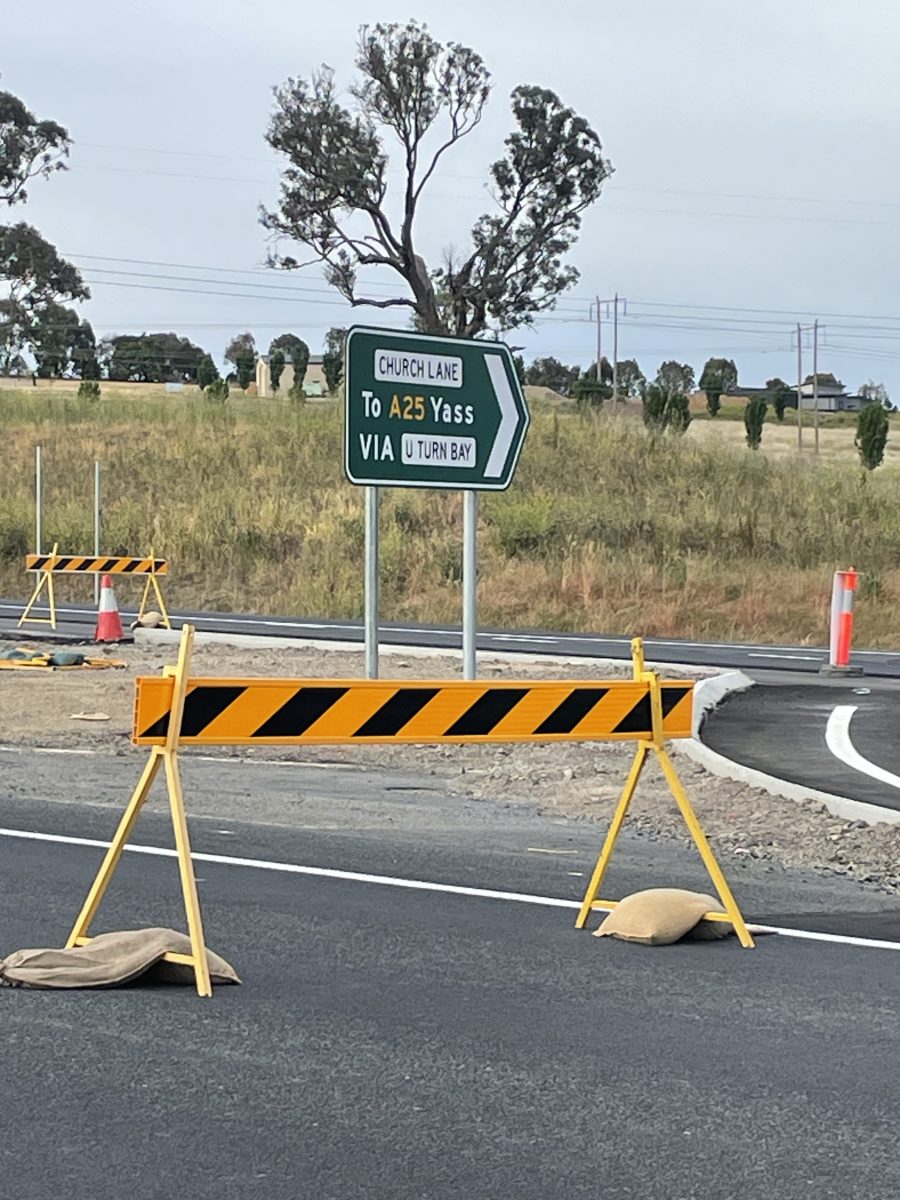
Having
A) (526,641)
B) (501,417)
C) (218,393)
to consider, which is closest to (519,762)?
(501,417)

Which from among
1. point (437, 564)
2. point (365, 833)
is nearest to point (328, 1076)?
point (365, 833)

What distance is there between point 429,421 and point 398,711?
8.59 metres

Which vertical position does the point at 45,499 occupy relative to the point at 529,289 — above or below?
below

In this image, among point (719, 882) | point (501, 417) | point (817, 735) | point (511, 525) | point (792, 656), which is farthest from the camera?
point (511, 525)

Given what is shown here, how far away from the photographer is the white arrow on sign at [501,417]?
16375mm

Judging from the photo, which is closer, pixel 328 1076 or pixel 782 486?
pixel 328 1076

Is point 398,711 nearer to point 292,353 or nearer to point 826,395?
point 292,353

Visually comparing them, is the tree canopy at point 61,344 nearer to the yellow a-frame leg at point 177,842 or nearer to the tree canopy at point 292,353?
the tree canopy at point 292,353

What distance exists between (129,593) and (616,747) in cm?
2277

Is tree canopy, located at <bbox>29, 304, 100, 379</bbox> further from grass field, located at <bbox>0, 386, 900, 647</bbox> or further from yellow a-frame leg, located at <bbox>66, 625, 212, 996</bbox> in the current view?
yellow a-frame leg, located at <bbox>66, 625, 212, 996</bbox>

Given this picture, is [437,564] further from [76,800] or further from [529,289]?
[529,289]

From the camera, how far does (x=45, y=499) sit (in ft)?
145

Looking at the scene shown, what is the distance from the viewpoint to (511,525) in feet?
123

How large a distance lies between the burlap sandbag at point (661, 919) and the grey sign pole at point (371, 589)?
787cm
